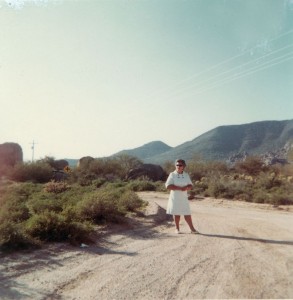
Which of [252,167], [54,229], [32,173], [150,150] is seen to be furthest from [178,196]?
[150,150]

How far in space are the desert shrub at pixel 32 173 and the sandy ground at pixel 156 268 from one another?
2685 centimetres

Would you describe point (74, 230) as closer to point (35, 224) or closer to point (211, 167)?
point (35, 224)

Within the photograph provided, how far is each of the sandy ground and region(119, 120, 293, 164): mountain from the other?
91.1 metres

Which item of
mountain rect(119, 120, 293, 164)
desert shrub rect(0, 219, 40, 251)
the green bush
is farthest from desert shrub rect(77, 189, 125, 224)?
mountain rect(119, 120, 293, 164)

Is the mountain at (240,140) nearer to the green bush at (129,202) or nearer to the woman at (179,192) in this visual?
the green bush at (129,202)

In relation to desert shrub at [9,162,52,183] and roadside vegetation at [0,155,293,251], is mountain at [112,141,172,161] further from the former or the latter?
roadside vegetation at [0,155,293,251]

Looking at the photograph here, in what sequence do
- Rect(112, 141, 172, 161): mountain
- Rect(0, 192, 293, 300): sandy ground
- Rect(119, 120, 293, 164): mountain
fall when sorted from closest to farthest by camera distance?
Rect(0, 192, 293, 300): sandy ground, Rect(119, 120, 293, 164): mountain, Rect(112, 141, 172, 161): mountain

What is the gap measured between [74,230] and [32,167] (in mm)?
29115

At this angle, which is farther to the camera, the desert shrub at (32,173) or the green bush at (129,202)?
the desert shrub at (32,173)

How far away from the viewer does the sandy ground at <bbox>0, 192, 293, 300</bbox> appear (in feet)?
16.4

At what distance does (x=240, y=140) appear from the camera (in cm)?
11400

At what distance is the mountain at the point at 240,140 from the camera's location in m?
103

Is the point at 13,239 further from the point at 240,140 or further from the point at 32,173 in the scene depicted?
the point at 240,140

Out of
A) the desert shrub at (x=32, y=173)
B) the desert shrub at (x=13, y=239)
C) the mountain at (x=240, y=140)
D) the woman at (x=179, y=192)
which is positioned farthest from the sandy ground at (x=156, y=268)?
the mountain at (x=240, y=140)
